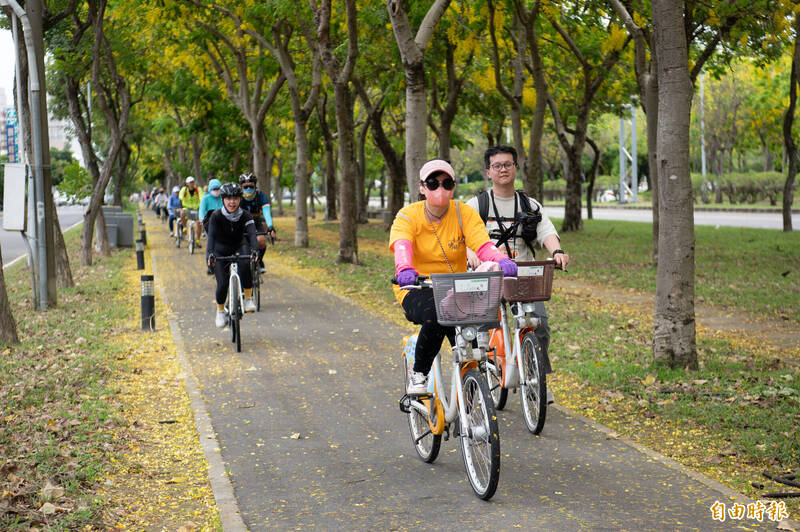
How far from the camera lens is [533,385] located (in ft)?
21.9

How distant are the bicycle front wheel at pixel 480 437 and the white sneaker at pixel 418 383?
462mm

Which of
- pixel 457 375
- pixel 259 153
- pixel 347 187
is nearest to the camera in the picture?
pixel 457 375

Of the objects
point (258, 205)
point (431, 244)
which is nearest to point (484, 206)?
point (431, 244)

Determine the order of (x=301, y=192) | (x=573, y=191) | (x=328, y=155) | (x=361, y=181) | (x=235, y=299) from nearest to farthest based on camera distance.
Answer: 1. (x=235, y=299)
2. (x=301, y=192)
3. (x=573, y=191)
4. (x=328, y=155)
5. (x=361, y=181)

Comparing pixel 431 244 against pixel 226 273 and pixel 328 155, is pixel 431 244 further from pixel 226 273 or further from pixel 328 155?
pixel 328 155

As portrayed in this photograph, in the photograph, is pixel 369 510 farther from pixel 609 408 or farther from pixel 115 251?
pixel 115 251

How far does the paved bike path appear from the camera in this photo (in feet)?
16.8

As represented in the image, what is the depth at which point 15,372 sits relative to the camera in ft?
30.4

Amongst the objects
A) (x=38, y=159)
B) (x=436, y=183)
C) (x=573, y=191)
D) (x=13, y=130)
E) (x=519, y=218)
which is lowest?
(x=519, y=218)

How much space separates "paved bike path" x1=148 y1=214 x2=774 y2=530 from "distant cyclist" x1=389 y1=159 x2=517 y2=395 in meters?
0.73

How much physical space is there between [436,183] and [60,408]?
13.2ft

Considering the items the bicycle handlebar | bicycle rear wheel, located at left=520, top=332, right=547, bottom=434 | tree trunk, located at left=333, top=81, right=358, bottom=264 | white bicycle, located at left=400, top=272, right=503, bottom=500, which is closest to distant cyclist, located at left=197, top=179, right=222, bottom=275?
the bicycle handlebar

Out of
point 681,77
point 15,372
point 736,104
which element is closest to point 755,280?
point 681,77

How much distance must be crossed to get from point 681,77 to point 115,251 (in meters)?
21.7
